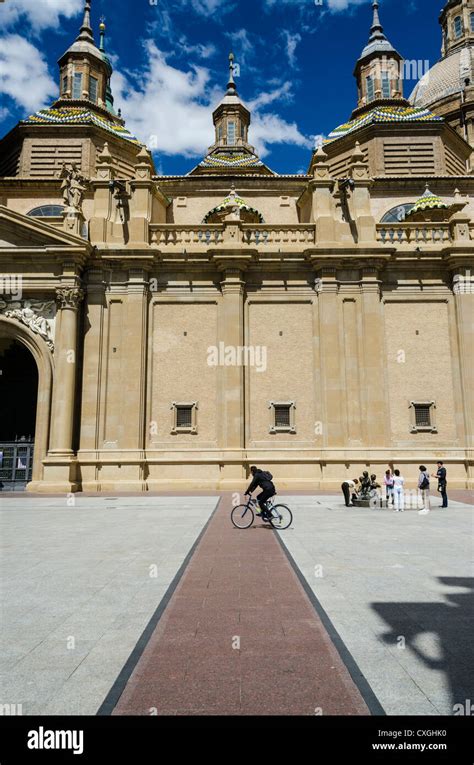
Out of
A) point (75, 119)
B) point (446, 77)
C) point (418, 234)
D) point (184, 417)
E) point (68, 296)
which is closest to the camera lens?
point (68, 296)

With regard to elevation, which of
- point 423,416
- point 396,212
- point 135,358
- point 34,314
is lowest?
point 423,416

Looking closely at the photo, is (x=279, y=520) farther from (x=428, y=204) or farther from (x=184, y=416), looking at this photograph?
(x=428, y=204)

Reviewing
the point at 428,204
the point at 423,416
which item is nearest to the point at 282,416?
the point at 423,416

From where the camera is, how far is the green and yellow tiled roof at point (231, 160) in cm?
3778

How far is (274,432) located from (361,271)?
29.1 ft

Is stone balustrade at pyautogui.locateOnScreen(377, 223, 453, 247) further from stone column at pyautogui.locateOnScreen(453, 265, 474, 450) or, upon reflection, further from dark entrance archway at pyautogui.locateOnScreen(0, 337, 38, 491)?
dark entrance archway at pyautogui.locateOnScreen(0, 337, 38, 491)

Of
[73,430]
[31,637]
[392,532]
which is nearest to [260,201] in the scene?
[73,430]

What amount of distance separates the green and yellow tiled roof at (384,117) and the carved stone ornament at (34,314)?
23.2 metres

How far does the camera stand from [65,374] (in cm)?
2331

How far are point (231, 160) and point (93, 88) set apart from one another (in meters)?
12.6

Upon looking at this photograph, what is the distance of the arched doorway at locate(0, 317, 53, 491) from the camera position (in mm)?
23609

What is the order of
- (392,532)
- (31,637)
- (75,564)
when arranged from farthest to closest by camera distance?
(392,532) < (75,564) < (31,637)
